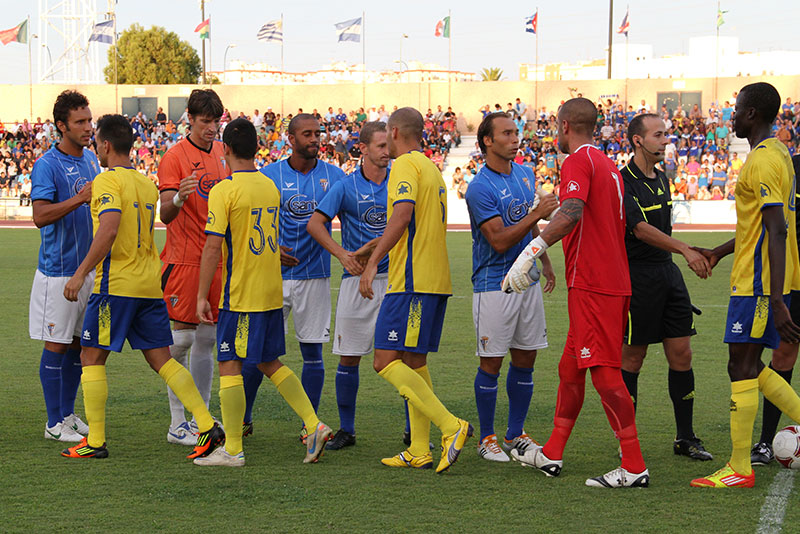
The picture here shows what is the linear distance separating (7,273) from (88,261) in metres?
12.9

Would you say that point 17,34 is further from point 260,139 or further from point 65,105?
point 65,105

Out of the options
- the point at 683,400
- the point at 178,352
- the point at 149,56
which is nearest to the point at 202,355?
the point at 178,352

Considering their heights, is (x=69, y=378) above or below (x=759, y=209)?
below

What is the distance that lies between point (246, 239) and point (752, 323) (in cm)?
312

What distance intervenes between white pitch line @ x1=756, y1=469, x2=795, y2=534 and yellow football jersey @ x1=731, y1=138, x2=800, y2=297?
3.70 ft

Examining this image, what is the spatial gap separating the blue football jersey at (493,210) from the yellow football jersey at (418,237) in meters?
0.36

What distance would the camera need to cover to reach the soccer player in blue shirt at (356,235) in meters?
6.50

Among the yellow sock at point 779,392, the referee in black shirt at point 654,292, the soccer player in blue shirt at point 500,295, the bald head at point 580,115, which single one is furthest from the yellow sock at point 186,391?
the yellow sock at point 779,392

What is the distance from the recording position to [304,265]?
6.77 m

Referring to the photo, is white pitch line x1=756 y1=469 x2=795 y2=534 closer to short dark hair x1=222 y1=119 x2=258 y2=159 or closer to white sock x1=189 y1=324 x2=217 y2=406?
short dark hair x1=222 y1=119 x2=258 y2=159

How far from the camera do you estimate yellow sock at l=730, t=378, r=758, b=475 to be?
518 cm

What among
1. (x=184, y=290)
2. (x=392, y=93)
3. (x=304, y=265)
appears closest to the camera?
(x=184, y=290)

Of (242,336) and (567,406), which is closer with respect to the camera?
(567,406)

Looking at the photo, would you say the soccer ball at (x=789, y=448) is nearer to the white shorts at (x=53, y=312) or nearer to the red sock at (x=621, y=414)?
the red sock at (x=621, y=414)
